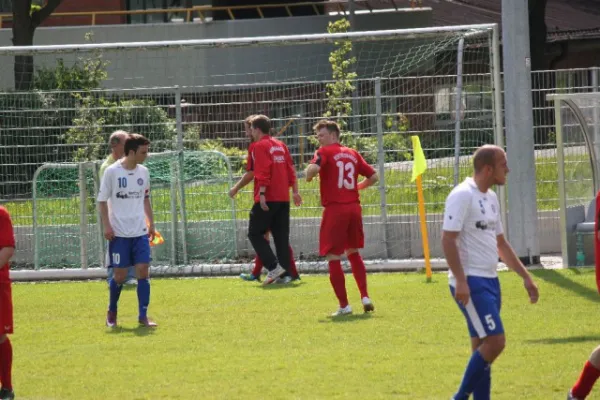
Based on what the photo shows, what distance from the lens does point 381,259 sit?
54.4ft

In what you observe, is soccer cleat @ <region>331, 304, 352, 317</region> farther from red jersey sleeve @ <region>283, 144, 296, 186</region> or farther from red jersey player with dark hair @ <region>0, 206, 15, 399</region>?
red jersey player with dark hair @ <region>0, 206, 15, 399</region>

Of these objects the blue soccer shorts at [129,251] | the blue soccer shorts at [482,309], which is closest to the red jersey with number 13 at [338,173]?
the blue soccer shorts at [129,251]

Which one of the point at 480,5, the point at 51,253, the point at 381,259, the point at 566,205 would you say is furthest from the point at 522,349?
the point at 480,5

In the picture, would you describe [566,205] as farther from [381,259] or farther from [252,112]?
[252,112]

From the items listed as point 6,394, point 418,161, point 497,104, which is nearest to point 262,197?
point 418,161

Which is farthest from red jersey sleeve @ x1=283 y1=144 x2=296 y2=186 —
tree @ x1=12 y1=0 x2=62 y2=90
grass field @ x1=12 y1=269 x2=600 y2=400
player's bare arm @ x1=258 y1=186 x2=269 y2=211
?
tree @ x1=12 y1=0 x2=62 y2=90

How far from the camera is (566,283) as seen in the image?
44.6 feet

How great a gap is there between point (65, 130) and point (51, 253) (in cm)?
184

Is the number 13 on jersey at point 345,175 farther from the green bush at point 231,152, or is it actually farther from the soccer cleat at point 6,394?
the green bush at point 231,152

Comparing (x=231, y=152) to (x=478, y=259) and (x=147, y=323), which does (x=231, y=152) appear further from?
(x=478, y=259)

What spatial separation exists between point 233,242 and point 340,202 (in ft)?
17.9

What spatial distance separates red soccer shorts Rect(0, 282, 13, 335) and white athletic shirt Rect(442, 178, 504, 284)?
10.3ft

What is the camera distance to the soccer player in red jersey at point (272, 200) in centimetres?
1449

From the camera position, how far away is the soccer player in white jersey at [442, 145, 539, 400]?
279 inches
